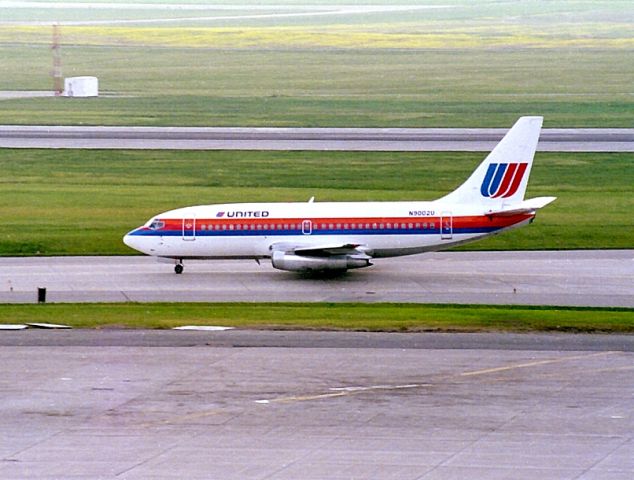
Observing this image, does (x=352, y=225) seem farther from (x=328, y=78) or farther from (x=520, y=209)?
(x=328, y=78)

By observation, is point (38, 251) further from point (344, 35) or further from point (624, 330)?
point (344, 35)

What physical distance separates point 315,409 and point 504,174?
2549 cm

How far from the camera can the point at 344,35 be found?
198125mm

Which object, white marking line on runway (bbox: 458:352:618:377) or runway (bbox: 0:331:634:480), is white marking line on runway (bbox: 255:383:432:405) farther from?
white marking line on runway (bbox: 458:352:618:377)

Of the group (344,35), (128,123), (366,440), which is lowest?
(366,440)

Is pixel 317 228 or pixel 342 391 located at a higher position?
pixel 317 228

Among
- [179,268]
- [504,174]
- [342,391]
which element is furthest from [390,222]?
[342,391]

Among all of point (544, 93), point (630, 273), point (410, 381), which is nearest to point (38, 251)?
point (630, 273)

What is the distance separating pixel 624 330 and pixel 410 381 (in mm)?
9837

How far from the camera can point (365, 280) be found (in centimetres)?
5172

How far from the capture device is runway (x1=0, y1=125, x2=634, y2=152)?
87688 millimetres

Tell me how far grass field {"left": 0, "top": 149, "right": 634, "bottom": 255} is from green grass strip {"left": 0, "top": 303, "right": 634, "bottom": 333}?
46.0 feet

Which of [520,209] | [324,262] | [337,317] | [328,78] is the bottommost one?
[337,317]

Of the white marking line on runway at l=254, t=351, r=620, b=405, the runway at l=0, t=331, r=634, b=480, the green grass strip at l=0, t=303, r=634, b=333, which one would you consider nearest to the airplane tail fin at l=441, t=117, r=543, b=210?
the green grass strip at l=0, t=303, r=634, b=333
